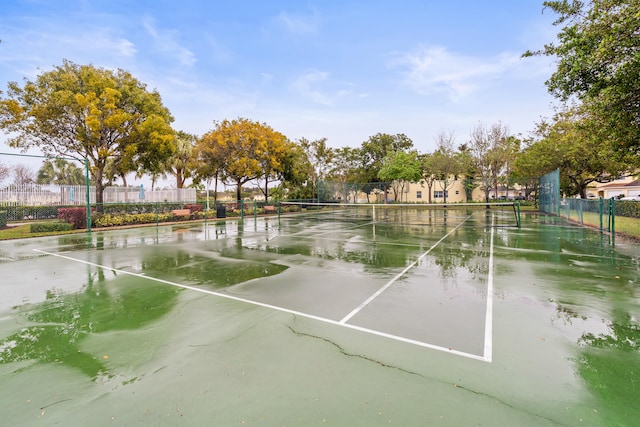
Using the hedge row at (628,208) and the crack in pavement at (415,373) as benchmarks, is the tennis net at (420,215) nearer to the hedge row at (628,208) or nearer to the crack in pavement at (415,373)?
the hedge row at (628,208)

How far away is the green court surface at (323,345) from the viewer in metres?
2.51

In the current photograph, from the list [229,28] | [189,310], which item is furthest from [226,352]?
[229,28]

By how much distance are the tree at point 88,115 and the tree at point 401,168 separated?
30385mm

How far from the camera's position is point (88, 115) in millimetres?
19562

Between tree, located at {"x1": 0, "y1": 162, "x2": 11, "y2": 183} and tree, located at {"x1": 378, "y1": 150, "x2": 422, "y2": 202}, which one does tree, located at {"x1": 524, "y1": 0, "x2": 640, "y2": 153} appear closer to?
tree, located at {"x1": 378, "y1": 150, "x2": 422, "y2": 202}

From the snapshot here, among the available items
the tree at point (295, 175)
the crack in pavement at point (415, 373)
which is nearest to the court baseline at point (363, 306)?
the crack in pavement at point (415, 373)

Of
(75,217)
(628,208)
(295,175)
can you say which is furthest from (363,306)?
(295,175)

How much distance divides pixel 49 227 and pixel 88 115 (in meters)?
7.77

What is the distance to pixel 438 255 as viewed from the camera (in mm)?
9055

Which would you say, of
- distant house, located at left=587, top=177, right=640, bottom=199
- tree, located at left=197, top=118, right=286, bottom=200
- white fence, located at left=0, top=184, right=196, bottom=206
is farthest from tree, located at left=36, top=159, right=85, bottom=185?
distant house, located at left=587, top=177, right=640, bottom=199

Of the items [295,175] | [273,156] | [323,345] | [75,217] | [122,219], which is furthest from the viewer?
[295,175]

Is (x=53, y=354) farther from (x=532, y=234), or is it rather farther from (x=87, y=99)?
(x=87, y=99)

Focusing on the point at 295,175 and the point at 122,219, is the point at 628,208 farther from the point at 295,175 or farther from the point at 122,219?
the point at 122,219

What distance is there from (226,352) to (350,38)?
76.5 feet
